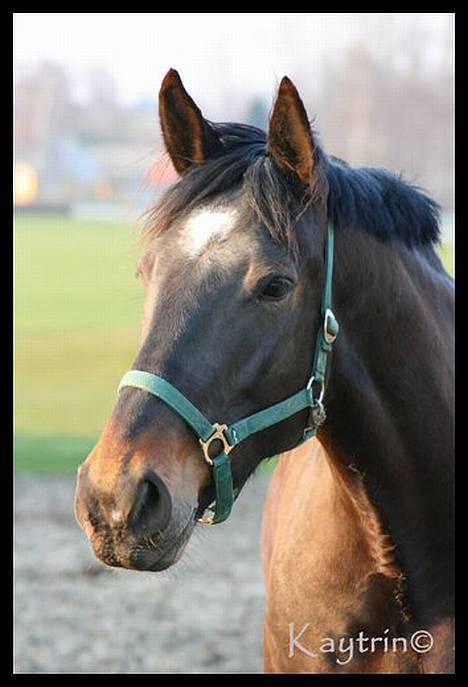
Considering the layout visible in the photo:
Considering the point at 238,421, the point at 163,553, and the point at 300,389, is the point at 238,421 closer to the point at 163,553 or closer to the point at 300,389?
the point at 300,389

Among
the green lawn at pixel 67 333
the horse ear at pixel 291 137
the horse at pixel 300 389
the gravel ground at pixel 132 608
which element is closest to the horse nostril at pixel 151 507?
the horse at pixel 300 389

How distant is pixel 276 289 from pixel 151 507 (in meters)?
0.62

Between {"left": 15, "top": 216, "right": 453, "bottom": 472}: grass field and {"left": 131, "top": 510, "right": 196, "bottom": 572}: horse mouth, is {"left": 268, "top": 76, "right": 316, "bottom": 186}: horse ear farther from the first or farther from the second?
{"left": 15, "top": 216, "right": 453, "bottom": 472}: grass field

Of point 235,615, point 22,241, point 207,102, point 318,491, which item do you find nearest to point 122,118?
point 22,241

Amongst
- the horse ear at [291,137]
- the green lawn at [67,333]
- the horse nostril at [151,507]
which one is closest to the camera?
the horse nostril at [151,507]

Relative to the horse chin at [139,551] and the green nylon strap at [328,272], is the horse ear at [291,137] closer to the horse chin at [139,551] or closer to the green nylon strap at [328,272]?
the green nylon strap at [328,272]

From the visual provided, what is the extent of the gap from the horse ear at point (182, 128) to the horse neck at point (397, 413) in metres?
0.44

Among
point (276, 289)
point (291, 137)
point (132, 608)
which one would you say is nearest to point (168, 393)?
point (276, 289)

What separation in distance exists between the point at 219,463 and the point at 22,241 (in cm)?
2227

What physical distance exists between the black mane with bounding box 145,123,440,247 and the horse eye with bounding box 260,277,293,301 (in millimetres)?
101

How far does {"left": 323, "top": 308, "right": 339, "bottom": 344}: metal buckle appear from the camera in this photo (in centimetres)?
252

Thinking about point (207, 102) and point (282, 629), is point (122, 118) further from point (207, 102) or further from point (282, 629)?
point (282, 629)

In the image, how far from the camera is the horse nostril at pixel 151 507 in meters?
2.11
